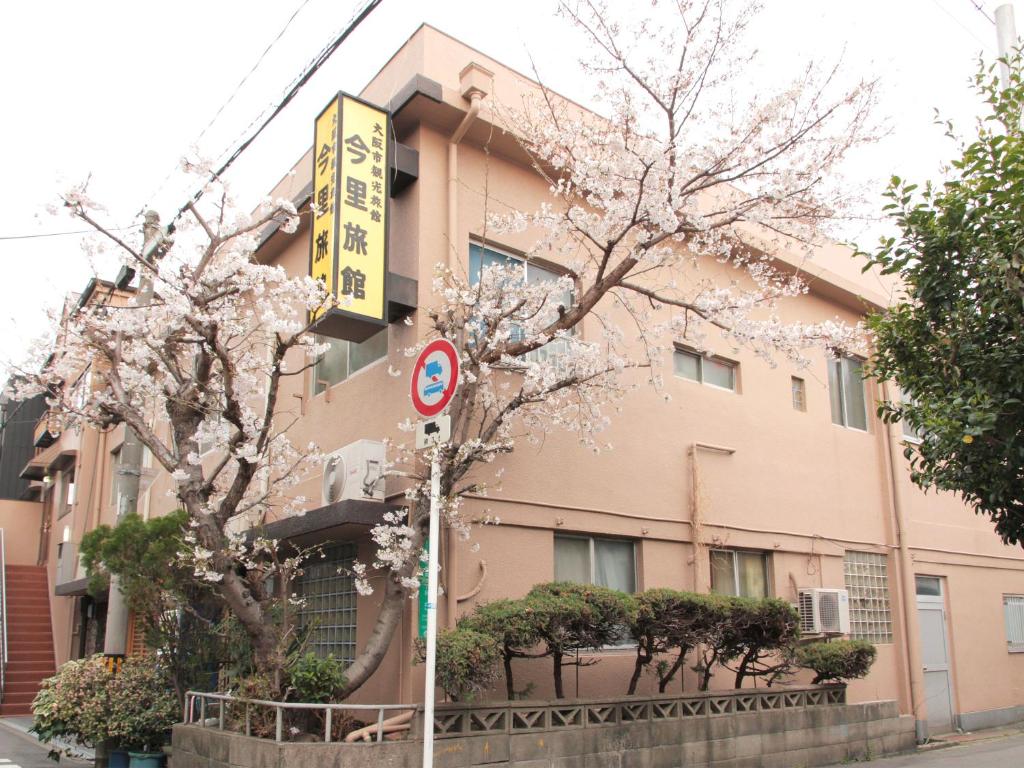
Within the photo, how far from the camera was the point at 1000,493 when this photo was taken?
5996 mm

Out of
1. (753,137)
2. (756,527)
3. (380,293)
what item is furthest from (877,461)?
(380,293)

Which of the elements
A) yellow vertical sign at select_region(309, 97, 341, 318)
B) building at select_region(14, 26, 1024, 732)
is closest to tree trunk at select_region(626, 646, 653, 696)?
building at select_region(14, 26, 1024, 732)

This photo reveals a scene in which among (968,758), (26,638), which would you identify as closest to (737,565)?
(968,758)

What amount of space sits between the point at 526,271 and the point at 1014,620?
524 inches

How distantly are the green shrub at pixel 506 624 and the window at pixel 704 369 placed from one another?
549 cm

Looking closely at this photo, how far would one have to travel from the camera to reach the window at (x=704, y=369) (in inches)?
513

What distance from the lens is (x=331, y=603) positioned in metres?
11.0

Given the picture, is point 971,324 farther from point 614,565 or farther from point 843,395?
point 843,395

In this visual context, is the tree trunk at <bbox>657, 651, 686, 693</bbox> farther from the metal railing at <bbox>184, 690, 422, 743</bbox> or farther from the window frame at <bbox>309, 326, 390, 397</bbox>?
the window frame at <bbox>309, 326, 390, 397</bbox>

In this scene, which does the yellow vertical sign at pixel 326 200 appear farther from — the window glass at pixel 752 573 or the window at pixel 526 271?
the window glass at pixel 752 573

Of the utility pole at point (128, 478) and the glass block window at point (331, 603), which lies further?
the utility pole at point (128, 478)

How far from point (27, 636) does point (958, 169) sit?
25.6 metres

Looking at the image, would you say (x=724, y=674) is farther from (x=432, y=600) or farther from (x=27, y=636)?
(x=27, y=636)

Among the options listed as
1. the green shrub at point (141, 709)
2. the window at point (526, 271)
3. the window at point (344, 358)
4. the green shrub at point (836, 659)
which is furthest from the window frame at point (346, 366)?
the green shrub at point (836, 659)
